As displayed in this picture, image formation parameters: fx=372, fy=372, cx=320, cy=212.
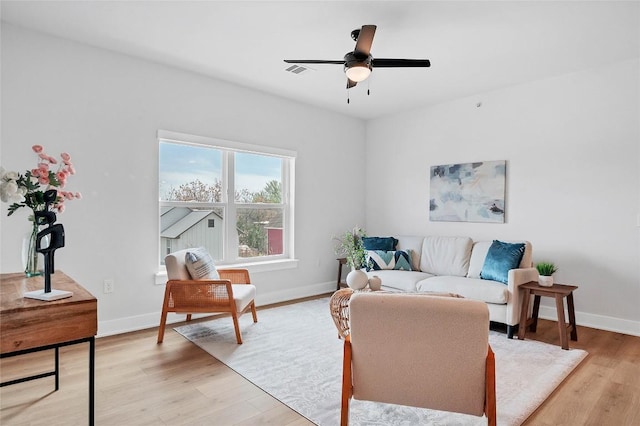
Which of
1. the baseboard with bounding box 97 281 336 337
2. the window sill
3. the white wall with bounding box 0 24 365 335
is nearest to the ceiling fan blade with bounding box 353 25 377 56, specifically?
the white wall with bounding box 0 24 365 335

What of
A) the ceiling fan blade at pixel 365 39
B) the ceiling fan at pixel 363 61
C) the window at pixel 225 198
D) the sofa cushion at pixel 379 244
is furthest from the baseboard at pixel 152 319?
the ceiling fan blade at pixel 365 39

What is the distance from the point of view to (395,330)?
1727mm

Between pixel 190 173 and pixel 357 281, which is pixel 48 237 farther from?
pixel 190 173

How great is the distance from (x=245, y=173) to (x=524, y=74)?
342cm

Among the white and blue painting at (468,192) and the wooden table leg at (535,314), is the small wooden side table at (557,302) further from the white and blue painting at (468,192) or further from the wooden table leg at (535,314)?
the white and blue painting at (468,192)

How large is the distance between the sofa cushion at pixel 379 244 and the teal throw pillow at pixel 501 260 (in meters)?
1.25

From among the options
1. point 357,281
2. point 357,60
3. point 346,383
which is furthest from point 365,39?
point 346,383

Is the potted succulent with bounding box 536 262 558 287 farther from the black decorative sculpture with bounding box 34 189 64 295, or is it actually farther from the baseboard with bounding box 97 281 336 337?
the black decorative sculpture with bounding box 34 189 64 295

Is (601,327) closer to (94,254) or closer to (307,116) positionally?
(307,116)

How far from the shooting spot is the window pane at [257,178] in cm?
467

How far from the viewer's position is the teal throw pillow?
3715 millimetres

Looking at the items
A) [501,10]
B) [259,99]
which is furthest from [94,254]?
[501,10]

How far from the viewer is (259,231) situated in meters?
4.89

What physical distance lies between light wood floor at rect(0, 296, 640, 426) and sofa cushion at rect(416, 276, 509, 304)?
0.81 m
